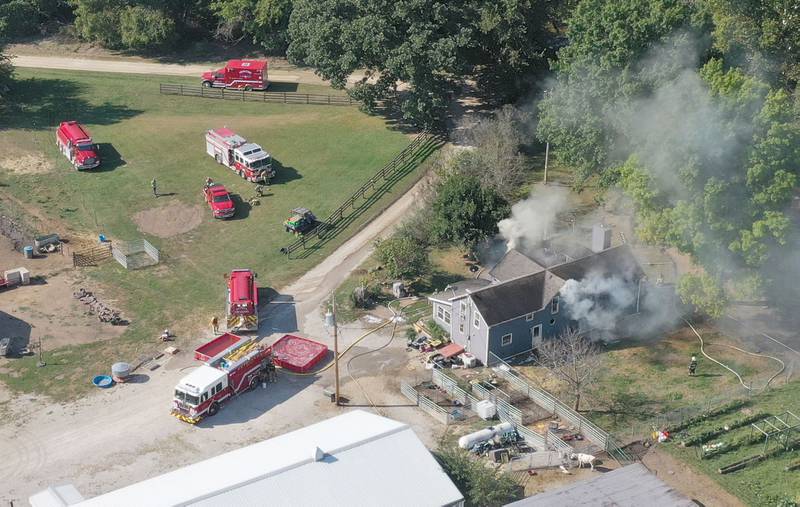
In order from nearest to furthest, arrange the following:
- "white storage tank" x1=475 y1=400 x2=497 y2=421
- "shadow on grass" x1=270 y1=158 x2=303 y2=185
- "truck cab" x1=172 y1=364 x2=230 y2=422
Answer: "truck cab" x1=172 y1=364 x2=230 y2=422 → "white storage tank" x1=475 y1=400 x2=497 y2=421 → "shadow on grass" x1=270 y1=158 x2=303 y2=185

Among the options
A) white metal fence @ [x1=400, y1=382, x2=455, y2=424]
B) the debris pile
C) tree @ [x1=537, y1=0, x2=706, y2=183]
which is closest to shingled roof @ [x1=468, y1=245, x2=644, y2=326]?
white metal fence @ [x1=400, y1=382, x2=455, y2=424]

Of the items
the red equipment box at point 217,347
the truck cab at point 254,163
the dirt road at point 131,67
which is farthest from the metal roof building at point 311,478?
the dirt road at point 131,67

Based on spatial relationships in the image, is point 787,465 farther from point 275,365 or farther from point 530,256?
point 275,365

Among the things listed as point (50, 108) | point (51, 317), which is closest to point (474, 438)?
point (51, 317)

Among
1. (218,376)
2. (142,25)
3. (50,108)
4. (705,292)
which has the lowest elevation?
(218,376)

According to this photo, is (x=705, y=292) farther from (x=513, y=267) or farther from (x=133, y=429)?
(x=133, y=429)

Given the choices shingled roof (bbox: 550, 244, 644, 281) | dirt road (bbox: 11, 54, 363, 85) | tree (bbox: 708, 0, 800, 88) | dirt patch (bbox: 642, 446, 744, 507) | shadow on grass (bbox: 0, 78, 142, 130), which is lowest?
dirt patch (bbox: 642, 446, 744, 507)

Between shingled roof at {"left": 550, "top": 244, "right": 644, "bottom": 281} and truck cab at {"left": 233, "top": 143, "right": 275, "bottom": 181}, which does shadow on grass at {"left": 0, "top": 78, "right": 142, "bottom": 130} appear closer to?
truck cab at {"left": 233, "top": 143, "right": 275, "bottom": 181}
